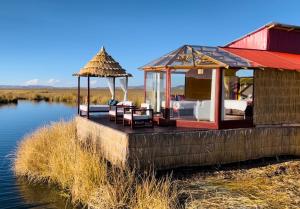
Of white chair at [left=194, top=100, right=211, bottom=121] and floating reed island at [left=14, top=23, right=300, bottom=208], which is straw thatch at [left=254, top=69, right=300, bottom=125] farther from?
white chair at [left=194, top=100, right=211, bottom=121]

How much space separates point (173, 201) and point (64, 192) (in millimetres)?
3679

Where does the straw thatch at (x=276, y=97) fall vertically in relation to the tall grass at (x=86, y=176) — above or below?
above

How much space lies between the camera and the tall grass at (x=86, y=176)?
7.49m

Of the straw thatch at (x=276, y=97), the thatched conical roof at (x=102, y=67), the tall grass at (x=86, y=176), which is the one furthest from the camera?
the thatched conical roof at (x=102, y=67)

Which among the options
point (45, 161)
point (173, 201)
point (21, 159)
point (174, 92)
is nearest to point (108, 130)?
point (45, 161)

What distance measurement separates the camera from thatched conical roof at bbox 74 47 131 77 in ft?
46.1

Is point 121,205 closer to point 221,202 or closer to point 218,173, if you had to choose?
point 221,202

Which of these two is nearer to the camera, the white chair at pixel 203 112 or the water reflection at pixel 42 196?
the water reflection at pixel 42 196

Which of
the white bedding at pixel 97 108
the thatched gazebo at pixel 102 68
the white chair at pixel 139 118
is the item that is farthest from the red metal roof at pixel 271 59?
the white bedding at pixel 97 108

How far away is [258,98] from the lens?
38.9ft

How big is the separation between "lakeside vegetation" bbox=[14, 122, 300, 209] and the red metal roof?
3.07 m

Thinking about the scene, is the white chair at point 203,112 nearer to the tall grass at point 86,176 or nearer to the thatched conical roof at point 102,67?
the tall grass at point 86,176

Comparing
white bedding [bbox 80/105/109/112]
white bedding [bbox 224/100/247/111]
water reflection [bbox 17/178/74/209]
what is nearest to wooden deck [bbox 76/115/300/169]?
white bedding [bbox 224/100/247/111]

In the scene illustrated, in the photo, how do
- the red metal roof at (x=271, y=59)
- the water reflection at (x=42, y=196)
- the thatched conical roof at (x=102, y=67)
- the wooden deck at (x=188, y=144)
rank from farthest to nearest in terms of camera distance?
the thatched conical roof at (x=102, y=67), the red metal roof at (x=271, y=59), the wooden deck at (x=188, y=144), the water reflection at (x=42, y=196)
